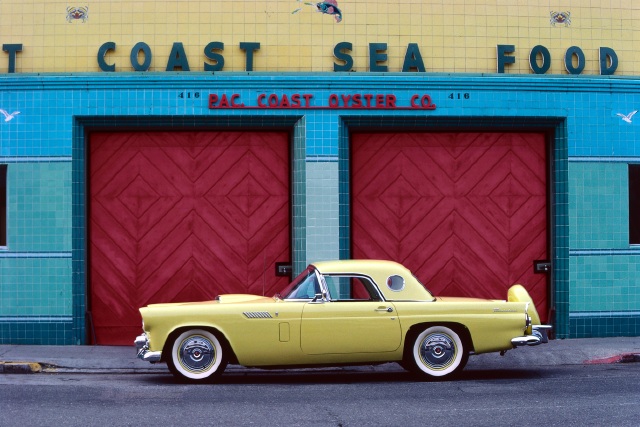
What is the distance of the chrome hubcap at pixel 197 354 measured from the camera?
37.3 ft

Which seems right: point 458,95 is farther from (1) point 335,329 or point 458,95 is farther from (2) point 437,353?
(1) point 335,329

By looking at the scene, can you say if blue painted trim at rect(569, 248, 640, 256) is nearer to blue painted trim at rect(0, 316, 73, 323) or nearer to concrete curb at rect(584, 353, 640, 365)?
concrete curb at rect(584, 353, 640, 365)

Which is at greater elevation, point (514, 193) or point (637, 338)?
point (514, 193)

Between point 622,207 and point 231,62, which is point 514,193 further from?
point 231,62

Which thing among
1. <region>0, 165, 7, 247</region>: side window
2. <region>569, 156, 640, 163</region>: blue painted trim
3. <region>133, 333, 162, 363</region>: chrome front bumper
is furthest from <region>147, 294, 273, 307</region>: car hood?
<region>569, 156, 640, 163</region>: blue painted trim

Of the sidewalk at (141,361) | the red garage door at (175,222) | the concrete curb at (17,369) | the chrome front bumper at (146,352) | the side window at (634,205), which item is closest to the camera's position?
the chrome front bumper at (146,352)

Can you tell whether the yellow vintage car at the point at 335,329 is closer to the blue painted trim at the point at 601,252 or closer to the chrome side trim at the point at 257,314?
the chrome side trim at the point at 257,314

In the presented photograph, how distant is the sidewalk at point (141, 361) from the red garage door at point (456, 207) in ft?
5.58

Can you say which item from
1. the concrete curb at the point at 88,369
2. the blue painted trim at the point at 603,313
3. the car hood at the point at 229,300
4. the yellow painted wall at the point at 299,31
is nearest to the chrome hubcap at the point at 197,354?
the car hood at the point at 229,300

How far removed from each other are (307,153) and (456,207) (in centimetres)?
249

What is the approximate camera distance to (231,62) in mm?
15430

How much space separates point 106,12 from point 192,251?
3777mm

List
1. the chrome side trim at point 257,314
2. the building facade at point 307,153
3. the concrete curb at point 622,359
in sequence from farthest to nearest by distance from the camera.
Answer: the building facade at point 307,153 → the concrete curb at point 622,359 → the chrome side trim at point 257,314

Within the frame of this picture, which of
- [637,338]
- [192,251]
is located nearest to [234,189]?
[192,251]
